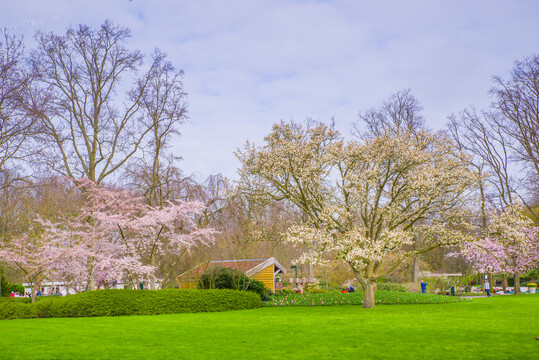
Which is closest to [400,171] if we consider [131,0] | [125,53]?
[131,0]

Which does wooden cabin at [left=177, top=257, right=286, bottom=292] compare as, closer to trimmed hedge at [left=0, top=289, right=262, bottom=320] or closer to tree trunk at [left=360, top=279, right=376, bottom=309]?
trimmed hedge at [left=0, top=289, right=262, bottom=320]

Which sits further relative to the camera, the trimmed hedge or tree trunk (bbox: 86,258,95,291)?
tree trunk (bbox: 86,258,95,291)

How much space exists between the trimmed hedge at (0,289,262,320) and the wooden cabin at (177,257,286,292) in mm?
4302

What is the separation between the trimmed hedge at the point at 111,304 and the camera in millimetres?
19375

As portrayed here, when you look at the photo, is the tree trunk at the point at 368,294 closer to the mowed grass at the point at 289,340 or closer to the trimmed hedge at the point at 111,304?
the mowed grass at the point at 289,340

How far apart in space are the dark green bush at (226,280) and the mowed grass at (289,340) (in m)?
10.9

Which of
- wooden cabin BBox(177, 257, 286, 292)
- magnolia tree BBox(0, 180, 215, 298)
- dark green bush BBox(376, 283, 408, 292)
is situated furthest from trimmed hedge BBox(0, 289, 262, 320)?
dark green bush BBox(376, 283, 408, 292)

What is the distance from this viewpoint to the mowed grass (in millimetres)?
8797

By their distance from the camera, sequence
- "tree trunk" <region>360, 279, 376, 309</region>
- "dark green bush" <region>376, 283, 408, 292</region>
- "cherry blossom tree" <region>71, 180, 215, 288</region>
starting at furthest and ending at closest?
"dark green bush" <region>376, 283, 408, 292</region> < "cherry blossom tree" <region>71, 180, 215, 288</region> < "tree trunk" <region>360, 279, 376, 309</region>

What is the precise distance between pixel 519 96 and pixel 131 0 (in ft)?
92.2

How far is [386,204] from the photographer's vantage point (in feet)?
65.1

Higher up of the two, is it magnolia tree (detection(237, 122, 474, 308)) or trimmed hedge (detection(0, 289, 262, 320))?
magnolia tree (detection(237, 122, 474, 308))

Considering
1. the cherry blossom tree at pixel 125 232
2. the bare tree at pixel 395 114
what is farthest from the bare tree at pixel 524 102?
the cherry blossom tree at pixel 125 232

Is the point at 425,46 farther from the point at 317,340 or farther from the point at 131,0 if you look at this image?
the point at 317,340
